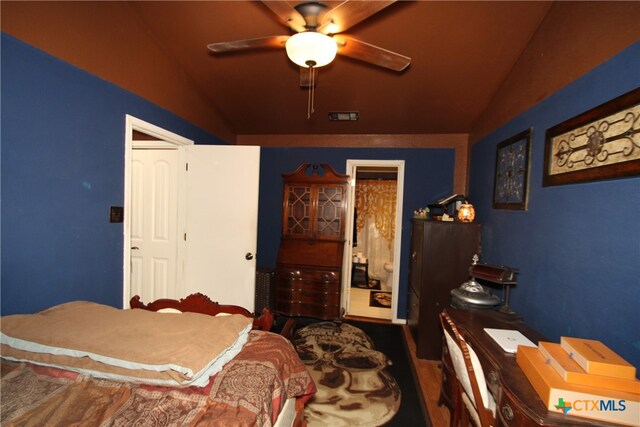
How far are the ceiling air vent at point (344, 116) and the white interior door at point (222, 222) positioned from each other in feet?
3.46

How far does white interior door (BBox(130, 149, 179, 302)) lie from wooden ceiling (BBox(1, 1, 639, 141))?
62 centimetres

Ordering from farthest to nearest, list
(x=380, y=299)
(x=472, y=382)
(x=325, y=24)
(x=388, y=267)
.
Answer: (x=388, y=267) < (x=380, y=299) < (x=325, y=24) < (x=472, y=382)

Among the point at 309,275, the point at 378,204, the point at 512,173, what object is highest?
the point at 512,173

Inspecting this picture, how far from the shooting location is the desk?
0.93 m

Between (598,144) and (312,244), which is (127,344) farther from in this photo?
(312,244)

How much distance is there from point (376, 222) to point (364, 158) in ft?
7.01

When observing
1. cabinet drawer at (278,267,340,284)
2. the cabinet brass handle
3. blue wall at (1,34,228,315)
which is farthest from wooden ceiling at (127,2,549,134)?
the cabinet brass handle

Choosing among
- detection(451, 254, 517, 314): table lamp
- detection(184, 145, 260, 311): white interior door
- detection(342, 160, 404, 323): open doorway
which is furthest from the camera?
detection(342, 160, 404, 323): open doorway

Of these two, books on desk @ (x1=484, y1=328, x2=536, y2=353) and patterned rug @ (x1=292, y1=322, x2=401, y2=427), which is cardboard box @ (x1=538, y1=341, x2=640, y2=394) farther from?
patterned rug @ (x1=292, y1=322, x2=401, y2=427)

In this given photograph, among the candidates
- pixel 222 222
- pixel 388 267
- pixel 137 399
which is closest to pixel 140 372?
pixel 137 399

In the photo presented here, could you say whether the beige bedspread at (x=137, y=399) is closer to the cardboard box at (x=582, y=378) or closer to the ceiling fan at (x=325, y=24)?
the cardboard box at (x=582, y=378)

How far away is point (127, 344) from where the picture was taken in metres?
1.07

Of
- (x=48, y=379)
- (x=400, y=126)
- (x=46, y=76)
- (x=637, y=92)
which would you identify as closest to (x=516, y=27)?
(x=637, y=92)

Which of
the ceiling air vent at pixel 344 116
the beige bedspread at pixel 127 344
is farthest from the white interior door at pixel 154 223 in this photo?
the ceiling air vent at pixel 344 116
